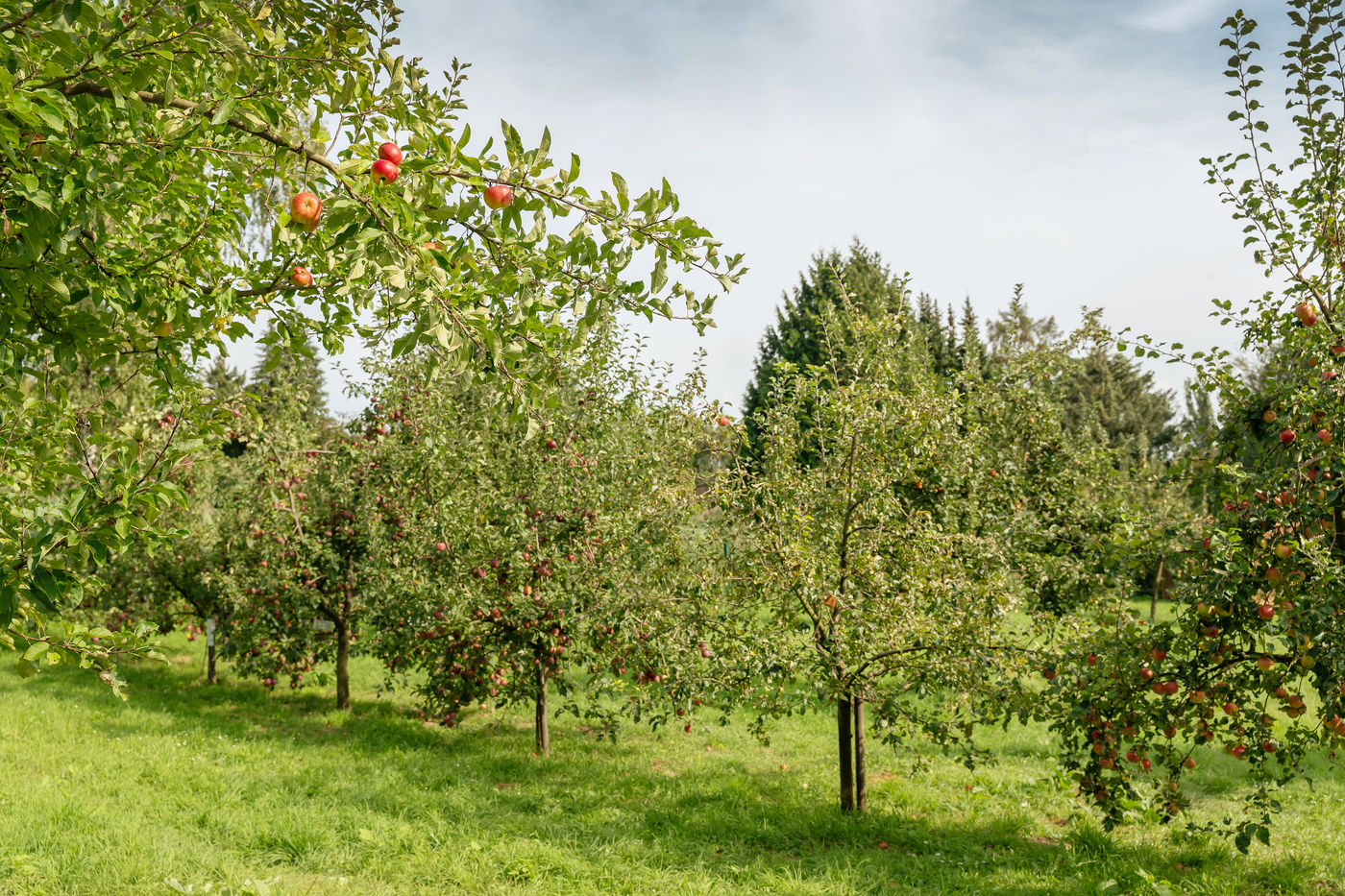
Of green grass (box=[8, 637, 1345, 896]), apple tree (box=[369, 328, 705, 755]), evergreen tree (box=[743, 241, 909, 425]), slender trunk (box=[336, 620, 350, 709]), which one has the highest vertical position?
evergreen tree (box=[743, 241, 909, 425])

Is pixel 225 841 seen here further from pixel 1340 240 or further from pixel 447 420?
pixel 1340 240

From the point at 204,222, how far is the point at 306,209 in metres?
1.13

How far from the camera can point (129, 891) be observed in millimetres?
4582

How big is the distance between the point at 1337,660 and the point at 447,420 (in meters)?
7.65

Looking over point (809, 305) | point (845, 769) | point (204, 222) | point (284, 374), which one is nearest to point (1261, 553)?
point (845, 769)

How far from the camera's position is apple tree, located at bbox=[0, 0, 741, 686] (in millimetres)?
2197

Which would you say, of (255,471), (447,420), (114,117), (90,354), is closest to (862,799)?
(447,420)

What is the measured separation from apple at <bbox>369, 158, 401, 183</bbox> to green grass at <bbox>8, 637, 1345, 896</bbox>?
168 inches

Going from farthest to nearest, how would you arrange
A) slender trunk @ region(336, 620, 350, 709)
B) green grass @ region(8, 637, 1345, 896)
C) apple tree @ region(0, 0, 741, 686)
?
slender trunk @ region(336, 620, 350, 709) < green grass @ region(8, 637, 1345, 896) < apple tree @ region(0, 0, 741, 686)

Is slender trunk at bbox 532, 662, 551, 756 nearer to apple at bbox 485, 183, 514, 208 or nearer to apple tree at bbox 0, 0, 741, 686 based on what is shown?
apple tree at bbox 0, 0, 741, 686

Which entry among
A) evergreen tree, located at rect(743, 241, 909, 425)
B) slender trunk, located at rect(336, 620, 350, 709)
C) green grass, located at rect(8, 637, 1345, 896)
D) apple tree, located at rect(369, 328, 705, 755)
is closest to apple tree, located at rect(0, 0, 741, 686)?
green grass, located at rect(8, 637, 1345, 896)

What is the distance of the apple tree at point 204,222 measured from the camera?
220 cm

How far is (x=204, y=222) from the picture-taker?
3.15 m

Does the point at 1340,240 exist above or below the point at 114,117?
above
